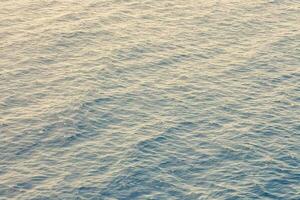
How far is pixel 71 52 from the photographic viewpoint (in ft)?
347

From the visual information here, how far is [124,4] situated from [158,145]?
50.3 metres

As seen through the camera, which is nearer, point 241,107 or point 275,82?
point 241,107

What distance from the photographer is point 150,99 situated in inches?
3691

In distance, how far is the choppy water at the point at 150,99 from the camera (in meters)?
76.4

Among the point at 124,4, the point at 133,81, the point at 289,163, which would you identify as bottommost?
the point at 289,163

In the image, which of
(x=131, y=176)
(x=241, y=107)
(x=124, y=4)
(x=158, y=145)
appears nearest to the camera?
(x=131, y=176)

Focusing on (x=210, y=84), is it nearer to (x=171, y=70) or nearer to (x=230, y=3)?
(x=171, y=70)

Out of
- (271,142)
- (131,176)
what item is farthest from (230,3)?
(131,176)

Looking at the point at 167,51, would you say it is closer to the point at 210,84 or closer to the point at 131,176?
the point at 210,84

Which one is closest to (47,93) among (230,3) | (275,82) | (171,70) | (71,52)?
(71,52)

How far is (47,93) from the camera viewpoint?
309 ft

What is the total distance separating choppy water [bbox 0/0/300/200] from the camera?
76375 millimetres

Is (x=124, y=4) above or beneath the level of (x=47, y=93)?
above

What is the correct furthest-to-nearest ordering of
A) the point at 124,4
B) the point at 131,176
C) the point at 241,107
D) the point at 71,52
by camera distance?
the point at 124,4 → the point at 71,52 → the point at 241,107 → the point at 131,176
